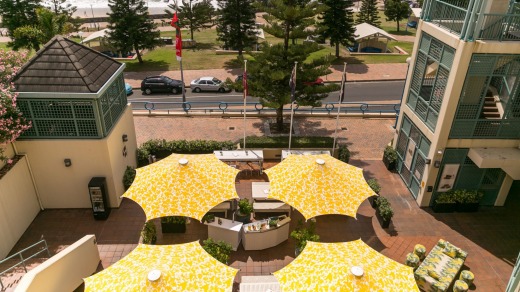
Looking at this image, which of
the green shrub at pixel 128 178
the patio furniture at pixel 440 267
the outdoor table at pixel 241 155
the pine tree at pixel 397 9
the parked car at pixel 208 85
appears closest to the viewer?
the patio furniture at pixel 440 267

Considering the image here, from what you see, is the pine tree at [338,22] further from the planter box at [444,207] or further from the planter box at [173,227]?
the planter box at [173,227]

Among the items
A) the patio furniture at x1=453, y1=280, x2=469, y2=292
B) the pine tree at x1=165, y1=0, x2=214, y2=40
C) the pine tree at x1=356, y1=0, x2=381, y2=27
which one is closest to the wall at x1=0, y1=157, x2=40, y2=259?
the patio furniture at x1=453, y1=280, x2=469, y2=292

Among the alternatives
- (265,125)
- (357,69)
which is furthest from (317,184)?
(357,69)

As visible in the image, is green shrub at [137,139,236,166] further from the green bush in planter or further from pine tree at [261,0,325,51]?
the green bush in planter

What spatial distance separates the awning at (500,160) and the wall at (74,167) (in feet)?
48.5

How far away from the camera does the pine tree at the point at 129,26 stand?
37.8 metres

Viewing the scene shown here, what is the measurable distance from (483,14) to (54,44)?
1628cm

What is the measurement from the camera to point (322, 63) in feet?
69.2

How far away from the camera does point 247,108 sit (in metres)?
27.0

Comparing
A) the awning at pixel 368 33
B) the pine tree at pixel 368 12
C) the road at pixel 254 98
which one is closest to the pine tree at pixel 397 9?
the pine tree at pixel 368 12

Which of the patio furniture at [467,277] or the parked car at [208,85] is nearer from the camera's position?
the patio furniture at [467,277]

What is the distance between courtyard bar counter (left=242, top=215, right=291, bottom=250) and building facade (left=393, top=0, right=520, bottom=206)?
22.1ft

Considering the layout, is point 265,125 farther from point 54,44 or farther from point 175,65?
point 175,65

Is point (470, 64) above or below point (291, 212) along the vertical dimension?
above
